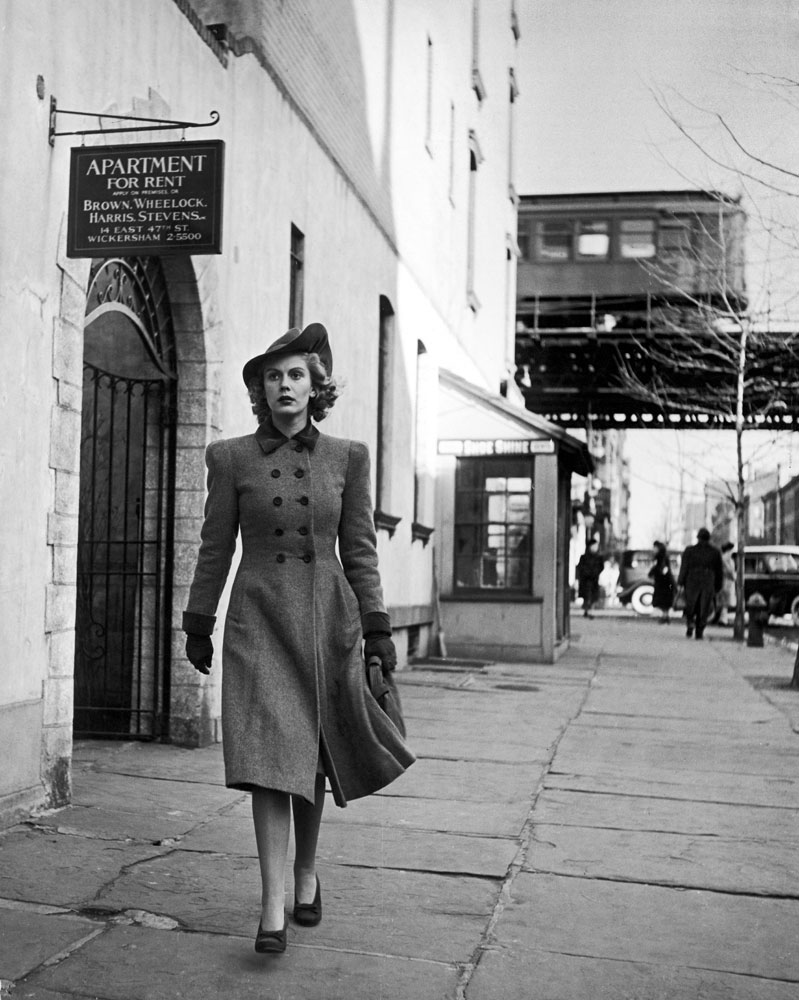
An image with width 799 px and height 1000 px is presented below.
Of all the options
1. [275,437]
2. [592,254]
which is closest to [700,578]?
[592,254]

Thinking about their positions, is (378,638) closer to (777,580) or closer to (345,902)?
(345,902)

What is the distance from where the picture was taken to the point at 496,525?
1552 centimetres

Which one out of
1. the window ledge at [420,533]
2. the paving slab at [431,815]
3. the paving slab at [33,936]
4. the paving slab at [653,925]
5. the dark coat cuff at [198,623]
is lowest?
the paving slab at [431,815]

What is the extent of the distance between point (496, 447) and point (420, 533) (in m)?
1.46

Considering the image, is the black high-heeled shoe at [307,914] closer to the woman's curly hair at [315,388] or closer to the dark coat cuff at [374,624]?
the dark coat cuff at [374,624]

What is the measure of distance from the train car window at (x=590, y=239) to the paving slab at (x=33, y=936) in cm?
2948

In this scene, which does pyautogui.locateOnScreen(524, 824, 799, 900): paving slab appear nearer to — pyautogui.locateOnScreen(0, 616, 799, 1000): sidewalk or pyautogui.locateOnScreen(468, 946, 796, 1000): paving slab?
pyautogui.locateOnScreen(0, 616, 799, 1000): sidewalk

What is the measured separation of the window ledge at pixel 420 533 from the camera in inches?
574

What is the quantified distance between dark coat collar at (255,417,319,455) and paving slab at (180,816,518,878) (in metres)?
1.89

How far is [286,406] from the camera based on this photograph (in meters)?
3.98

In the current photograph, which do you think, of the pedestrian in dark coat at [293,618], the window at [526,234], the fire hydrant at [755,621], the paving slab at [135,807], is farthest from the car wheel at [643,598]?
the pedestrian in dark coat at [293,618]

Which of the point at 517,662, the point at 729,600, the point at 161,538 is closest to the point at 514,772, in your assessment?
the point at 161,538

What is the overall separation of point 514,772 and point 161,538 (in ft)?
8.82

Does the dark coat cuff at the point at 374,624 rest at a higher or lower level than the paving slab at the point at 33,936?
higher
